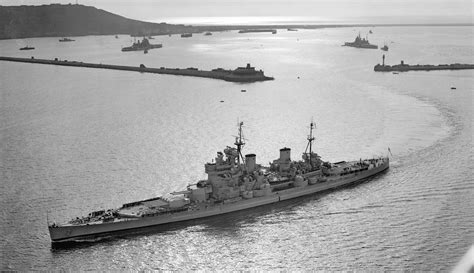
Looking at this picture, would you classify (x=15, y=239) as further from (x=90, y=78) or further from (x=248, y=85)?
(x=90, y=78)

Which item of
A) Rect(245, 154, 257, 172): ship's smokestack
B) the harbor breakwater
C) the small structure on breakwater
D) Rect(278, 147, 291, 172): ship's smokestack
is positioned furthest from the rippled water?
the harbor breakwater

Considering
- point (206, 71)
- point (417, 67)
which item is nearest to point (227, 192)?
point (206, 71)

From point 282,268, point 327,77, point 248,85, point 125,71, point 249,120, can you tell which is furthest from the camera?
point 125,71

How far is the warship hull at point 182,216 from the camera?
26.0m

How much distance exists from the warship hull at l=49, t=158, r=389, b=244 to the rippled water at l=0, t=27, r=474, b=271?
53 centimetres

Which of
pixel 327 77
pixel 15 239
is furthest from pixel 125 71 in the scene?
pixel 15 239

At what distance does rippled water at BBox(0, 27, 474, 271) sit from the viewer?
24641 millimetres

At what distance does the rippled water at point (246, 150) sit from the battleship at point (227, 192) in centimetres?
71

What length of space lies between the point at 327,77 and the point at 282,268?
62.1 metres

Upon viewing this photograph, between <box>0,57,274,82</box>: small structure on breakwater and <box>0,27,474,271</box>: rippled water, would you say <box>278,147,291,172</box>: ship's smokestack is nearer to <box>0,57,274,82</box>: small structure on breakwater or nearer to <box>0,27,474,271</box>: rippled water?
<box>0,27,474,271</box>: rippled water

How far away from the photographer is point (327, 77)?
8219 cm

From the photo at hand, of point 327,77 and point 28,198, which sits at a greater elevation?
point 327,77

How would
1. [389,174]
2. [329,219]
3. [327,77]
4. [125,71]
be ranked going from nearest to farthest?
[329,219] < [389,174] < [327,77] < [125,71]

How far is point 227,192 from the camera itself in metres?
30.1
